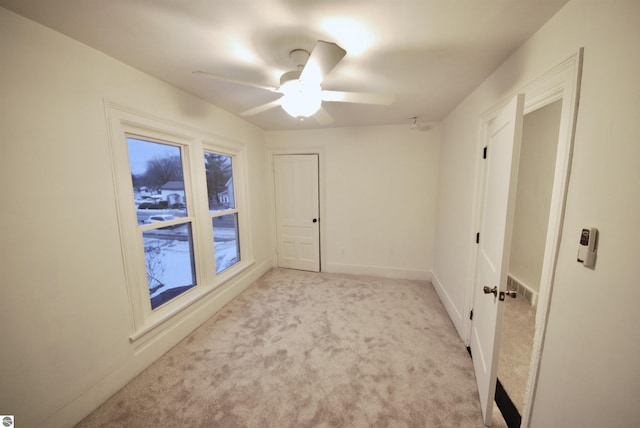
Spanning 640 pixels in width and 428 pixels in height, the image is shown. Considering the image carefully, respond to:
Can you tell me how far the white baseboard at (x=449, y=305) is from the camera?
2176 millimetres

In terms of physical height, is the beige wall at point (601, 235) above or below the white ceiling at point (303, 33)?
below

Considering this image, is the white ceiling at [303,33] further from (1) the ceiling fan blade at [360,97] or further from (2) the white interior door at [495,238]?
(2) the white interior door at [495,238]

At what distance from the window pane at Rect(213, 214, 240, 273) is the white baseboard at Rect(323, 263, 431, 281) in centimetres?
147

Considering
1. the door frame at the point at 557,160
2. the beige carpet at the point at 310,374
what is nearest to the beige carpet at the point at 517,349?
the beige carpet at the point at 310,374

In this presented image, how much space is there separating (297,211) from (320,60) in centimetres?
278

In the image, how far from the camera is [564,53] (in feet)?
3.34

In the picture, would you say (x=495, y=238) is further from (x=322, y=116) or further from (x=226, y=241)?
(x=226, y=241)

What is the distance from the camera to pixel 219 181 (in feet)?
9.16

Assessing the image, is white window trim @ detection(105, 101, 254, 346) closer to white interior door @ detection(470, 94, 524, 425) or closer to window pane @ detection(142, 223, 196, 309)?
window pane @ detection(142, 223, 196, 309)

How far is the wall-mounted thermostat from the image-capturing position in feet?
2.75

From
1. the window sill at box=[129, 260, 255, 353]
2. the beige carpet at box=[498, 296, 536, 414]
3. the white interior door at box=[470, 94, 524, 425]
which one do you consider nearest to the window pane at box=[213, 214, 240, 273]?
the window sill at box=[129, 260, 255, 353]

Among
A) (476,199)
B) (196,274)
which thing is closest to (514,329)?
(476,199)

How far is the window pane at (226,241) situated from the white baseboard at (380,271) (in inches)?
58.0

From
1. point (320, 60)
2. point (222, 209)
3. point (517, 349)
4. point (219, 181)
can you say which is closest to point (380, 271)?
point (517, 349)
